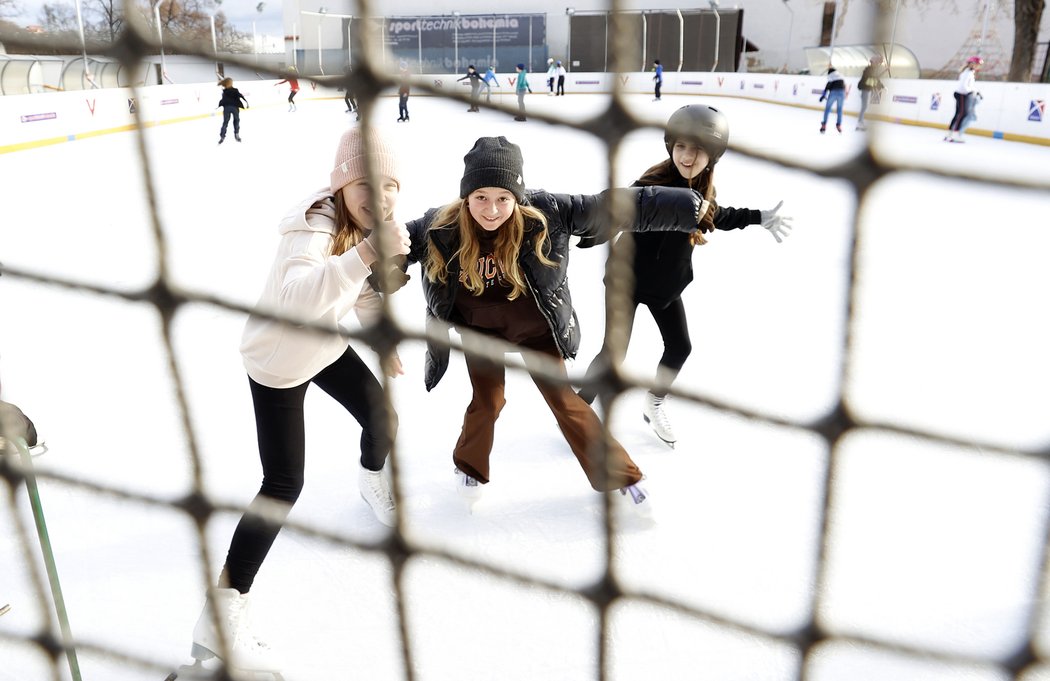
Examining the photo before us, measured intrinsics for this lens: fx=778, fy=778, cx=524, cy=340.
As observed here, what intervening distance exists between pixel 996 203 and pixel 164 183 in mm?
6676

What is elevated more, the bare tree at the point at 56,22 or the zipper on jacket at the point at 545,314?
the bare tree at the point at 56,22

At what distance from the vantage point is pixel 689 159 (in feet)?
6.08

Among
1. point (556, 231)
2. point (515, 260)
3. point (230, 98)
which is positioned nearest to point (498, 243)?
point (515, 260)

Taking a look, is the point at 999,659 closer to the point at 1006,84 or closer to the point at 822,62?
the point at 1006,84

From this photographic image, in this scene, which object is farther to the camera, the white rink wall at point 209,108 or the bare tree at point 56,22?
the white rink wall at point 209,108

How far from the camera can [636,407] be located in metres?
2.52

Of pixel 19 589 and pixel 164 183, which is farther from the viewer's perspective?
pixel 164 183

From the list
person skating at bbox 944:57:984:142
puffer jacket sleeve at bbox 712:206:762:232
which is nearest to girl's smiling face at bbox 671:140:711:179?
puffer jacket sleeve at bbox 712:206:762:232

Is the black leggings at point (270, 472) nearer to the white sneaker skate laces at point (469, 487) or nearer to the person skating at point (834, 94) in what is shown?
the white sneaker skate laces at point (469, 487)

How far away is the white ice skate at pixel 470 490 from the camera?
1911mm

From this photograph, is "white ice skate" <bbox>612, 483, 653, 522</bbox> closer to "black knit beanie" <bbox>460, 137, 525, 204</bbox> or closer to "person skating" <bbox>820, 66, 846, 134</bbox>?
"black knit beanie" <bbox>460, 137, 525, 204</bbox>

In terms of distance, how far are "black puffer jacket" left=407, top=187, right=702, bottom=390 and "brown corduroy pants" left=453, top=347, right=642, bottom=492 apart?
0.45 feet

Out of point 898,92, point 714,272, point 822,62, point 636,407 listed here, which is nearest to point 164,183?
point 714,272

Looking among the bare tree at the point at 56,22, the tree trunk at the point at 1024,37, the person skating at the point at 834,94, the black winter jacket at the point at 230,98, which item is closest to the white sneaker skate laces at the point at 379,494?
the bare tree at the point at 56,22
